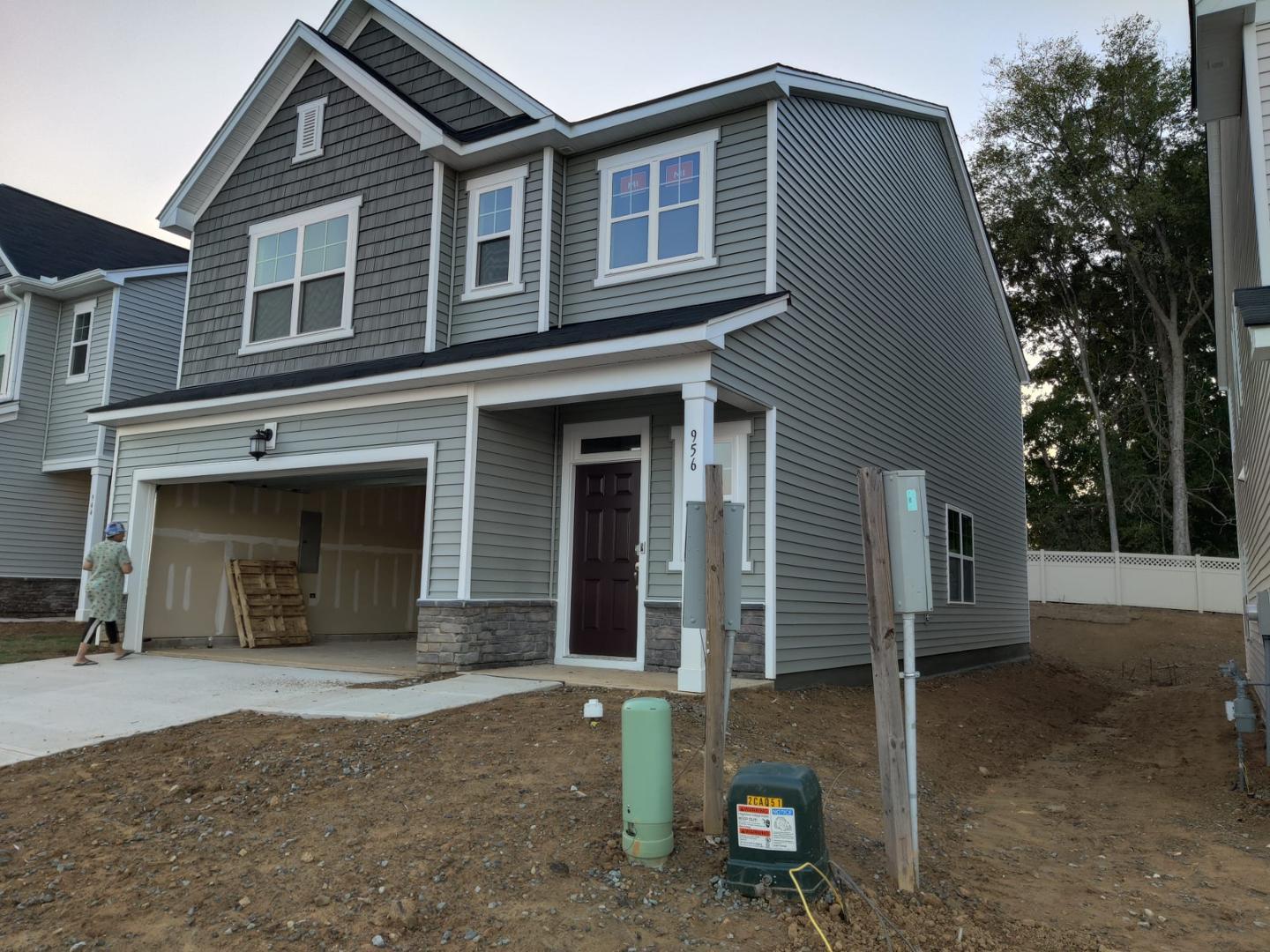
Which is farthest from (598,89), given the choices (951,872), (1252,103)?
(951,872)

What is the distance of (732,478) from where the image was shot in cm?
912

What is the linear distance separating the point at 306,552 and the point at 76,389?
23.8 ft

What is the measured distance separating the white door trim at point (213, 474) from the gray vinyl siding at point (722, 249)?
2.43 metres

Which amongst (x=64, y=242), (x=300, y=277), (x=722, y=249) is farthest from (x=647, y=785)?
(x=64, y=242)

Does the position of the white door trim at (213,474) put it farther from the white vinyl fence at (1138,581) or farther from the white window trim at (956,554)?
the white vinyl fence at (1138,581)

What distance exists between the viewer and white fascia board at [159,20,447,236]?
431 inches

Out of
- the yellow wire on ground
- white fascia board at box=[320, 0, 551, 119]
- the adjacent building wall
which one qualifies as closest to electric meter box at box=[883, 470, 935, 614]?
the yellow wire on ground

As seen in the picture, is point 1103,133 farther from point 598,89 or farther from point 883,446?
point 883,446

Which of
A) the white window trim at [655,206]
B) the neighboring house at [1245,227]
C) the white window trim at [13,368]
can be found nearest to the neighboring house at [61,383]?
the white window trim at [13,368]

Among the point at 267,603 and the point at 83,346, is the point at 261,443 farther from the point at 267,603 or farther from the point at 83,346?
the point at 83,346

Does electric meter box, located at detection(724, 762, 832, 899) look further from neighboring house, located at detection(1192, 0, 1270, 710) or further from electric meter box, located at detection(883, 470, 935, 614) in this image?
neighboring house, located at detection(1192, 0, 1270, 710)

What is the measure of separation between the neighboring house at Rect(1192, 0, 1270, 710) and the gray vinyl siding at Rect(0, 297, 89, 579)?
19.1 meters

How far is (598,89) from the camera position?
25625 mm

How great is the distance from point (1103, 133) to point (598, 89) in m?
15.2
